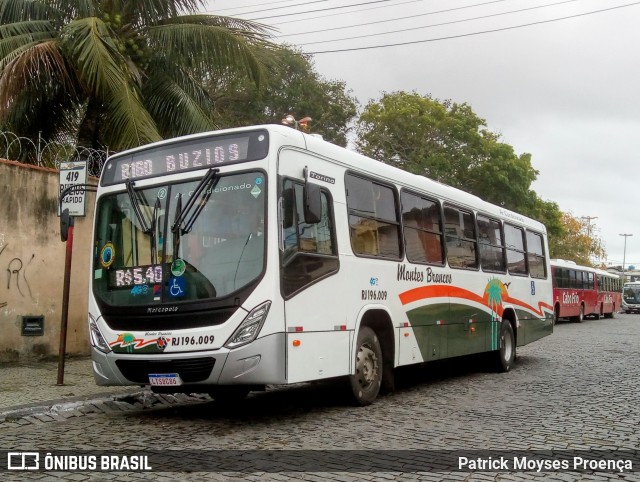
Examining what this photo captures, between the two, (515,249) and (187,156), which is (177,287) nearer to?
(187,156)

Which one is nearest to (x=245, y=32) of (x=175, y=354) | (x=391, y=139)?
(x=175, y=354)

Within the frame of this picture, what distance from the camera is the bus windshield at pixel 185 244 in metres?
7.16

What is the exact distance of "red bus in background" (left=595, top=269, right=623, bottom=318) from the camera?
39.8 meters

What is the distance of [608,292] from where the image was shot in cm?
4225

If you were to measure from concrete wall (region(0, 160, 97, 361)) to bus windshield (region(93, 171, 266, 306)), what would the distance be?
416 cm

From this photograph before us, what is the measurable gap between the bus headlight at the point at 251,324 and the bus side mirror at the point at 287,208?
0.88 metres

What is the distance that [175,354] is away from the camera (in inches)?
283

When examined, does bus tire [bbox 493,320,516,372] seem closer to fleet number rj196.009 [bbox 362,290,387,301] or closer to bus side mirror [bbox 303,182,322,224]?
fleet number rj196.009 [bbox 362,290,387,301]

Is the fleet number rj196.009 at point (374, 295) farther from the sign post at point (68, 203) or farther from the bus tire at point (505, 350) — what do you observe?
the bus tire at point (505, 350)

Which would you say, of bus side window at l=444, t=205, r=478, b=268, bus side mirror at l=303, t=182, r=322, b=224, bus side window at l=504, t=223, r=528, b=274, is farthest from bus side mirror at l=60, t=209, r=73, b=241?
bus side window at l=504, t=223, r=528, b=274

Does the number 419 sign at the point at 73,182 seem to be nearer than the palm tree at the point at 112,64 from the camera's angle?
Yes

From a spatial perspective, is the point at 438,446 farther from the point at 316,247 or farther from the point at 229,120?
the point at 229,120

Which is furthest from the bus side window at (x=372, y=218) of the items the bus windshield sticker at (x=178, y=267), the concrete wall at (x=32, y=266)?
the concrete wall at (x=32, y=266)

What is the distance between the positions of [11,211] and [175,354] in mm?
5891
